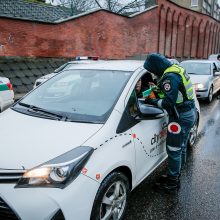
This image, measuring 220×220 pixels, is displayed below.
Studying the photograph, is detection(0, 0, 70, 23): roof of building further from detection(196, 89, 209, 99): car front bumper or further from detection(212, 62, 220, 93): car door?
detection(196, 89, 209, 99): car front bumper

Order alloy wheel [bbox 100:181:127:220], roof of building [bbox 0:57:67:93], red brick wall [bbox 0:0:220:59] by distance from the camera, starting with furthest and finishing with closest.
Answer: red brick wall [bbox 0:0:220:59]
roof of building [bbox 0:57:67:93]
alloy wheel [bbox 100:181:127:220]

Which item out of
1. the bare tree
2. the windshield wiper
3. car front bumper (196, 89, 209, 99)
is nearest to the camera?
the windshield wiper

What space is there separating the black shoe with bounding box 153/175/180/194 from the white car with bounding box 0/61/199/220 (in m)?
0.32

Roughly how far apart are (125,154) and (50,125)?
0.79 metres

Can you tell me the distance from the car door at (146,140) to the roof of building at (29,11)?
48.2 ft

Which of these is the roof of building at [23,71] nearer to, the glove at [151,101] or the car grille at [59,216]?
the glove at [151,101]

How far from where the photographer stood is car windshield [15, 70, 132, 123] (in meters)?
3.16

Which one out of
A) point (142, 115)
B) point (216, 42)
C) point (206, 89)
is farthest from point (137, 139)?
point (216, 42)

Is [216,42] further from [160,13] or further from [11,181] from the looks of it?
[11,181]

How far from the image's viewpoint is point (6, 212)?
2223 millimetres

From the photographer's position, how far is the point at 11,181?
2.29 metres

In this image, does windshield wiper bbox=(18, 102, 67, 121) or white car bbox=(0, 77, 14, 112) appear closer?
windshield wiper bbox=(18, 102, 67, 121)

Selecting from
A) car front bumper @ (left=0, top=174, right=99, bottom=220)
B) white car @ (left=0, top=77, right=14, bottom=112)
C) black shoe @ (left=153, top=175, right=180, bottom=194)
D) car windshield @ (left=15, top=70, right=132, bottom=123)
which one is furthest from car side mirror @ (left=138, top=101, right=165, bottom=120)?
white car @ (left=0, top=77, right=14, bottom=112)

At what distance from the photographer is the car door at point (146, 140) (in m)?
3.26
